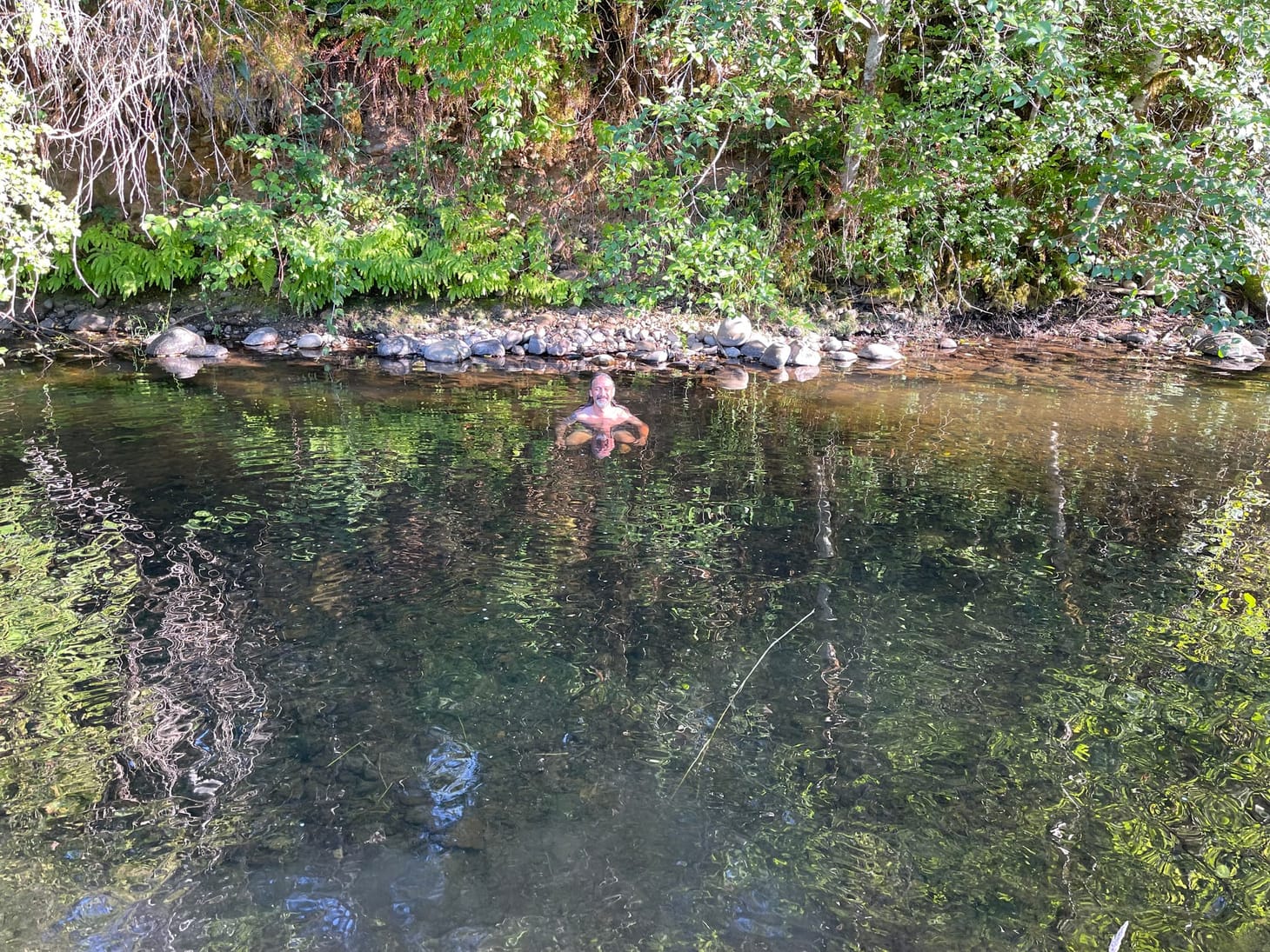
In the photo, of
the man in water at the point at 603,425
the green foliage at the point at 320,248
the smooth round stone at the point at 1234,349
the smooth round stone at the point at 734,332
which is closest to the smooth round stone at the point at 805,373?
the smooth round stone at the point at 734,332

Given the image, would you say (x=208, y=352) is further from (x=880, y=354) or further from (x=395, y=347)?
(x=880, y=354)

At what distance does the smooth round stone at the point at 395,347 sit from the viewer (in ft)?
46.9

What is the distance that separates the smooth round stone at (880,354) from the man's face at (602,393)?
6304mm

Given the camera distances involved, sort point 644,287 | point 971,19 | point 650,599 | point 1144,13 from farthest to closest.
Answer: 1. point 644,287
2. point 971,19
3. point 1144,13
4. point 650,599

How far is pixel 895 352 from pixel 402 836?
12266mm

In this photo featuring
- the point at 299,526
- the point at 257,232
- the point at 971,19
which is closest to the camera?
the point at 299,526

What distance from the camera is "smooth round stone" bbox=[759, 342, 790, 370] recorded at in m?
14.0

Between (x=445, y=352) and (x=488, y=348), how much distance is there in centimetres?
72

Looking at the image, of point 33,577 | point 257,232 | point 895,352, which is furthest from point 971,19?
point 33,577

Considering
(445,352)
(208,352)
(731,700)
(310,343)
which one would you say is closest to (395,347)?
(445,352)

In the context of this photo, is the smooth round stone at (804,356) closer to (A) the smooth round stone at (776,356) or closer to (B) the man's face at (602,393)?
(A) the smooth round stone at (776,356)

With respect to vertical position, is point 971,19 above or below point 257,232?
above

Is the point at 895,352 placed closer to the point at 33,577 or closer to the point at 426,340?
the point at 426,340

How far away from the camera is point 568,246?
16062mm
